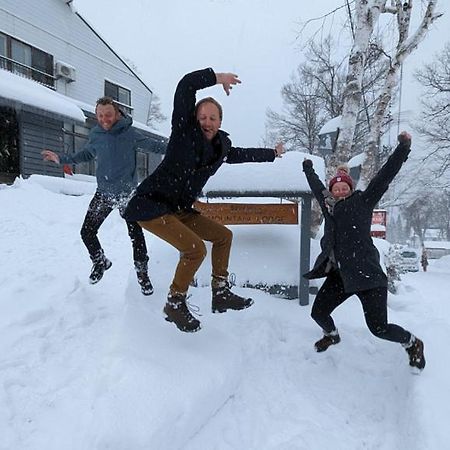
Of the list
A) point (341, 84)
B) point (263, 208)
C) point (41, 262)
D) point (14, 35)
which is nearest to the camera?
point (263, 208)

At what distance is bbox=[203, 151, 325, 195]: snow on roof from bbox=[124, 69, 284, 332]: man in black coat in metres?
1.23

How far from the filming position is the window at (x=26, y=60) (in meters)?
15.5

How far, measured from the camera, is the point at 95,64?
19734 mm

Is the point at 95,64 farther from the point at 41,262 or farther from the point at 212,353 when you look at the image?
the point at 212,353

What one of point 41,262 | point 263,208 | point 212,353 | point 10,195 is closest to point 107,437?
→ point 212,353

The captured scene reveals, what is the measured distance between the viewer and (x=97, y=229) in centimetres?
422

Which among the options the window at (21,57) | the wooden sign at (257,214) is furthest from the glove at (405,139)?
the window at (21,57)

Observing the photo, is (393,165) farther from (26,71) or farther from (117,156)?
(26,71)

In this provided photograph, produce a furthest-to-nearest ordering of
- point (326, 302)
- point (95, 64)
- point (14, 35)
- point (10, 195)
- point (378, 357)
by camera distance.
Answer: point (95, 64)
point (14, 35)
point (10, 195)
point (378, 357)
point (326, 302)

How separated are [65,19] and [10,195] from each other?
11.8m

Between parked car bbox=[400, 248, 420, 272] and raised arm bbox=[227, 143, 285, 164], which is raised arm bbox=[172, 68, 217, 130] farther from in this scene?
parked car bbox=[400, 248, 420, 272]

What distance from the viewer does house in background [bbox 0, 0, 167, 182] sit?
1384 centimetres

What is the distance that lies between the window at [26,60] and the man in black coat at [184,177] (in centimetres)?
1546

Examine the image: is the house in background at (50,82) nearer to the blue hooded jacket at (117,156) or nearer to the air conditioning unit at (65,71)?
the air conditioning unit at (65,71)
